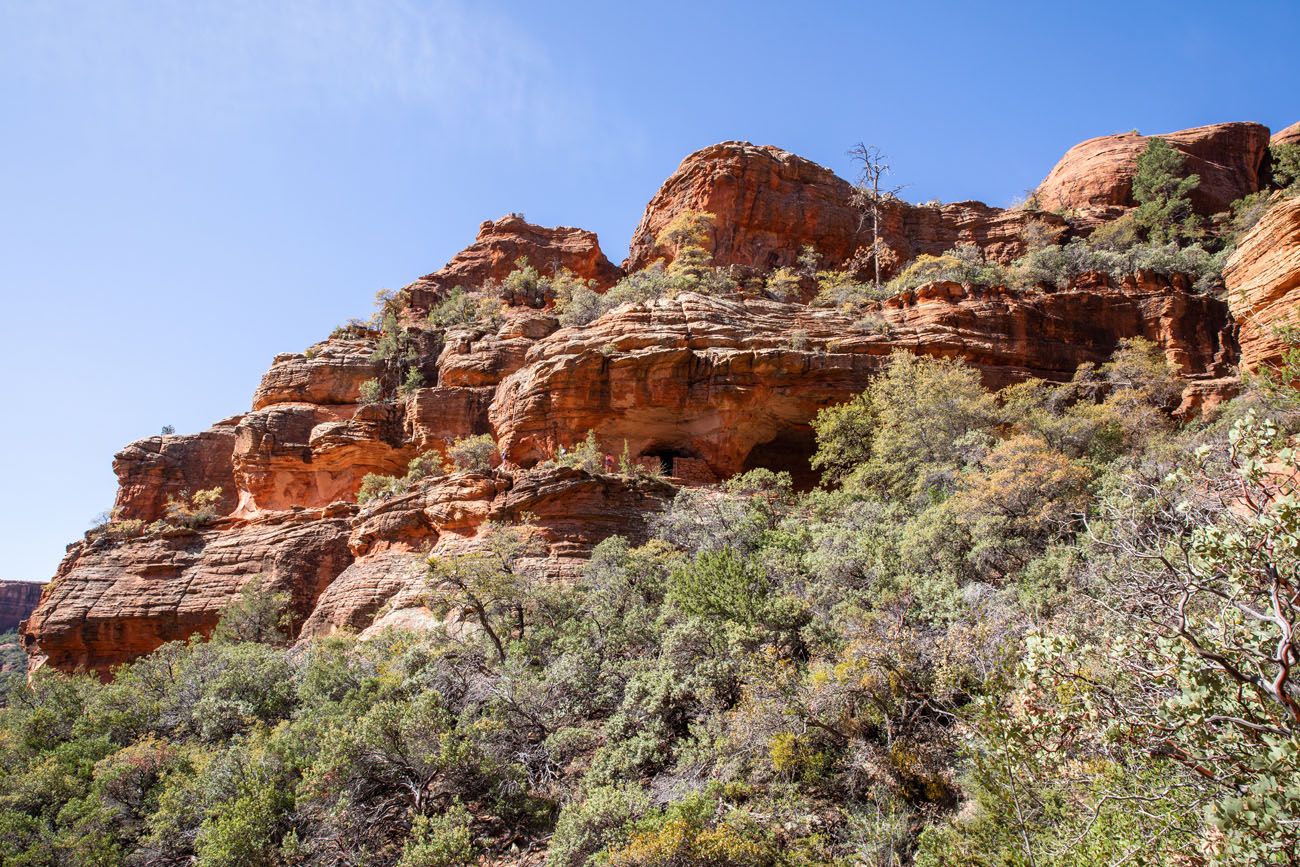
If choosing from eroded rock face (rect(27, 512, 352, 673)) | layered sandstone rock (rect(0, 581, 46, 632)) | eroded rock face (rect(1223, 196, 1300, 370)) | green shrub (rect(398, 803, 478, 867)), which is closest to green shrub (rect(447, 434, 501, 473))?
eroded rock face (rect(27, 512, 352, 673))

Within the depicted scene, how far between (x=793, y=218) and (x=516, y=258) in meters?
16.6

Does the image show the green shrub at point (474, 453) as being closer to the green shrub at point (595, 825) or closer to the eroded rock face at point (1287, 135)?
the green shrub at point (595, 825)

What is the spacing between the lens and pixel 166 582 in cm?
2453

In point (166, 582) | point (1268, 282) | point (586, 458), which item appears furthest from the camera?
point (166, 582)

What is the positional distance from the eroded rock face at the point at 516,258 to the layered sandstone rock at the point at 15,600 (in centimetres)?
6445

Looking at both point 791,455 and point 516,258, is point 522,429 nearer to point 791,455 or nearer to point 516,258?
point 791,455

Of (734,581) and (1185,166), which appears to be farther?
(1185,166)

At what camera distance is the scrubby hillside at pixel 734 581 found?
654cm

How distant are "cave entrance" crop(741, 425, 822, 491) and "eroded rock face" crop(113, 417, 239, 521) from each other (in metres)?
22.9

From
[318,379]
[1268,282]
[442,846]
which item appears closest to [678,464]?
[442,846]

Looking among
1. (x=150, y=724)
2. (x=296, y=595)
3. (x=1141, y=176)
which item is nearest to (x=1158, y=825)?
(x=150, y=724)

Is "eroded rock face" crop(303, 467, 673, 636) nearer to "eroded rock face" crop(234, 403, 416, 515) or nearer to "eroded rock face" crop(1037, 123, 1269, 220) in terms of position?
"eroded rock face" crop(234, 403, 416, 515)

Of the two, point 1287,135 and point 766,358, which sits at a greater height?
point 1287,135

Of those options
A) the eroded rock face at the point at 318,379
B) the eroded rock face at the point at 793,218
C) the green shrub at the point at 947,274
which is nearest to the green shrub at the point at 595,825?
the green shrub at the point at 947,274
